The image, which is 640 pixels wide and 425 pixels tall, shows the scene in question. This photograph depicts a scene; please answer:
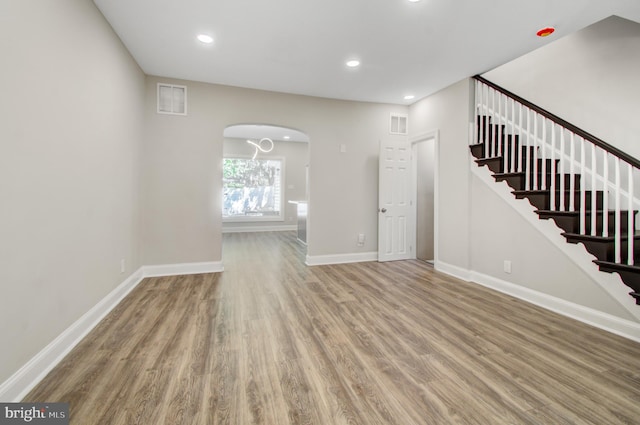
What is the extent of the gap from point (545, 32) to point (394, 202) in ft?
9.58

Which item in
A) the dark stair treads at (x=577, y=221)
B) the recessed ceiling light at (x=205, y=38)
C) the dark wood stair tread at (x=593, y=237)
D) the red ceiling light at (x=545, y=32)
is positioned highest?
the recessed ceiling light at (x=205, y=38)

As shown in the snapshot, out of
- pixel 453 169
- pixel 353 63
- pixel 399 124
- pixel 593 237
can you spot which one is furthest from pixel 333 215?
pixel 593 237

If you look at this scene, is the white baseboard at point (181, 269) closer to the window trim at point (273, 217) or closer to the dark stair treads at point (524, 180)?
the dark stair treads at point (524, 180)

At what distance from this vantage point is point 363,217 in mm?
5043

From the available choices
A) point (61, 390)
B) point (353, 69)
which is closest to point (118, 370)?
point (61, 390)

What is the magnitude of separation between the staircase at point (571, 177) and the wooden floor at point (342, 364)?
794 mm

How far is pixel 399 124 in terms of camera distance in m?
5.23

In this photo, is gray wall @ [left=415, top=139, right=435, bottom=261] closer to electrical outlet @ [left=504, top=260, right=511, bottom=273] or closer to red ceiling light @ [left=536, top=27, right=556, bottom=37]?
electrical outlet @ [left=504, top=260, right=511, bottom=273]

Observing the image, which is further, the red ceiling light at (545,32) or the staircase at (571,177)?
the red ceiling light at (545,32)

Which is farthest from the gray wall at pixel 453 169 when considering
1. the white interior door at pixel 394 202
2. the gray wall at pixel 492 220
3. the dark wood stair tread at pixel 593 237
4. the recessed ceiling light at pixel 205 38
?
the recessed ceiling light at pixel 205 38

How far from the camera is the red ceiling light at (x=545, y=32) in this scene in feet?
9.15

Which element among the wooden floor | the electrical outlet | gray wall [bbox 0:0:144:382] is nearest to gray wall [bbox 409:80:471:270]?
the electrical outlet

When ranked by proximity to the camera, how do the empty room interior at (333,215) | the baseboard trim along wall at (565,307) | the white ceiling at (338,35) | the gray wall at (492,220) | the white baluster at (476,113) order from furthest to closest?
the white baluster at (476,113) → the gray wall at (492,220) → the white ceiling at (338,35) → the baseboard trim along wall at (565,307) → the empty room interior at (333,215)

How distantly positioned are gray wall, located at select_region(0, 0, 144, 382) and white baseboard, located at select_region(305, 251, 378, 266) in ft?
8.73
